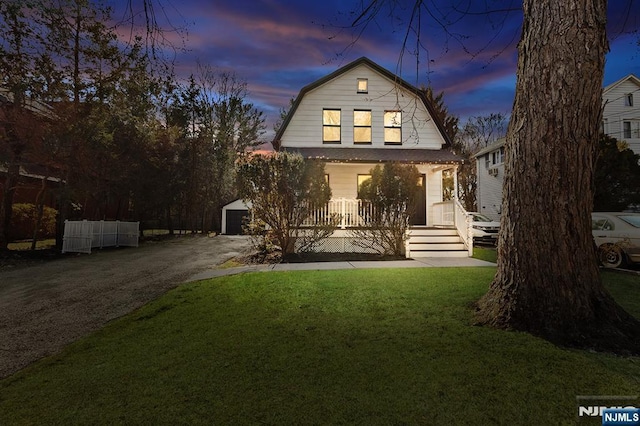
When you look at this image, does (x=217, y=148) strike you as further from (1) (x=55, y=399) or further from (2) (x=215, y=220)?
(1) (x=55, y=399)

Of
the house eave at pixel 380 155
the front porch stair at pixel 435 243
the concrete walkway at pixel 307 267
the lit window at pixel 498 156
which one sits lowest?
the concrete walkway at pixel 307 267

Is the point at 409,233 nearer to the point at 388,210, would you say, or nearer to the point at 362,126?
the point at 388,210

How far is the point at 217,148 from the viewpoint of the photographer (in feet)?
89.0

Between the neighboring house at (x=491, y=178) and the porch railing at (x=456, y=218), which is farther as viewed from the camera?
the neighboring house at (x=491, y=178)

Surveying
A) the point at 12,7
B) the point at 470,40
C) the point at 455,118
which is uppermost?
the point at 455,118

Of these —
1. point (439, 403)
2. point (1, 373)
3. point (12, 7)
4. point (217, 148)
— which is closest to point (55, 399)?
point (1, 373)

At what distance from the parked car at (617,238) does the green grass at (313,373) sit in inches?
212

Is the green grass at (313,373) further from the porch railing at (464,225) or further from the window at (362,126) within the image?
the window at (362,126)

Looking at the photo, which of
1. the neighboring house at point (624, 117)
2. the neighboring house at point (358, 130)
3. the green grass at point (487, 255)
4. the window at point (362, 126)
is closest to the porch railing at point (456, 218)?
the neighboring house at point (358, 130)

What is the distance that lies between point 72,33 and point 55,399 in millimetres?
13781

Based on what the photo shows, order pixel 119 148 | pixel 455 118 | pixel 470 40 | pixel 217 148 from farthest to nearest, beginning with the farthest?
pixel 455 118 < pixel 217 148 < pixel 119 148 < pixel 470 40

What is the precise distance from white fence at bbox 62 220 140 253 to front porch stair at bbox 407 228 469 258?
12044 millimetres

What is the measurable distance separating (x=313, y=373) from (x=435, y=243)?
894cm

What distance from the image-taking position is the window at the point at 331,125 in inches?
577
